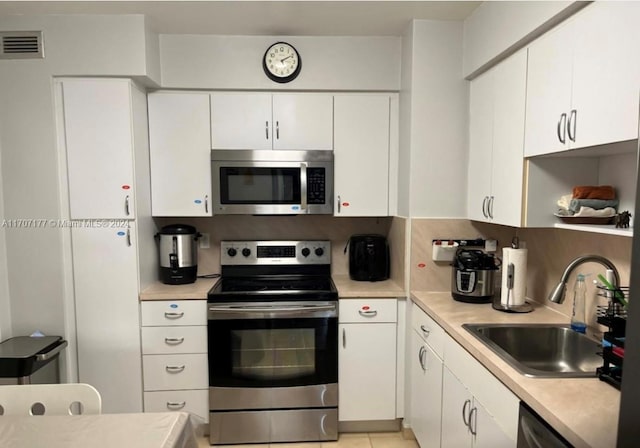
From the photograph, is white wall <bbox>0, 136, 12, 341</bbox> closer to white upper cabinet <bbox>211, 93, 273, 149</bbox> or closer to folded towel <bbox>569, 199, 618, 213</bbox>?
white upper cabinet <bbox>211, 93, 273, 149</bbox>

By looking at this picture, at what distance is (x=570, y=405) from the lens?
1130 millimetres

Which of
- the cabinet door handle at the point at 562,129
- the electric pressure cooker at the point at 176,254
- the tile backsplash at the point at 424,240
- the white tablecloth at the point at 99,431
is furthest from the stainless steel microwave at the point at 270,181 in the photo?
the white tablecloth at the point at 99,431

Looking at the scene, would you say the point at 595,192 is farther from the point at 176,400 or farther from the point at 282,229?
the point at 176,400

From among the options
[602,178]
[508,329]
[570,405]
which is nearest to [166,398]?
[508,329]

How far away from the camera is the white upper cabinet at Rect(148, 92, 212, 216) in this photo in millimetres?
2586

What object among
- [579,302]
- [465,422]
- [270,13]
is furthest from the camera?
[270,13]

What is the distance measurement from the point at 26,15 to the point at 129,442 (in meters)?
2.38

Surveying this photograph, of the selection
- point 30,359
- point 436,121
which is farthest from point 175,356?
point 436,121

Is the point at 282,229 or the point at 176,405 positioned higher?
the point at 282,229

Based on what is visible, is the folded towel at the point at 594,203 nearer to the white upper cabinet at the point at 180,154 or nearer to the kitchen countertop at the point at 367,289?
the kitchen countertop at the point at 367,289

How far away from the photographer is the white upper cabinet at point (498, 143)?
5.97 feet

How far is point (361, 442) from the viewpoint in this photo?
8.13 ft

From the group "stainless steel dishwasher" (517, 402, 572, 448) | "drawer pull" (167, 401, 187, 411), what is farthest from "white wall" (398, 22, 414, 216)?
"drawer pull" (167, 401, 187, 411)

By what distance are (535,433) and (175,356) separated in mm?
1970
